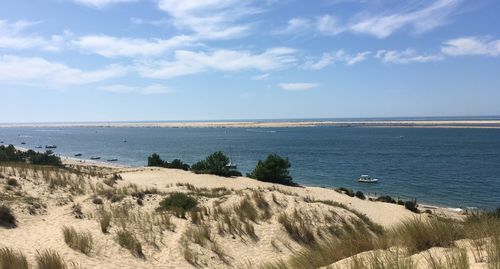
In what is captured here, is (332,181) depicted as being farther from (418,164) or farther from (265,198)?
(265,198)

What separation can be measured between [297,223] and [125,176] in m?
23.4

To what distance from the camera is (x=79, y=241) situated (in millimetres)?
11961

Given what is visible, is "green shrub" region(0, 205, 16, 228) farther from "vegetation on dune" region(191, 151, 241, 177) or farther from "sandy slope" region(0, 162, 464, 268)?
"vegetation on dune" region(191, 151, 241, 177)

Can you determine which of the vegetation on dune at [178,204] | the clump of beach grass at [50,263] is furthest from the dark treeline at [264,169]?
the clump of beach grass at [50,263]

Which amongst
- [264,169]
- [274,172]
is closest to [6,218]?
[264,169]

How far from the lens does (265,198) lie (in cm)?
1945

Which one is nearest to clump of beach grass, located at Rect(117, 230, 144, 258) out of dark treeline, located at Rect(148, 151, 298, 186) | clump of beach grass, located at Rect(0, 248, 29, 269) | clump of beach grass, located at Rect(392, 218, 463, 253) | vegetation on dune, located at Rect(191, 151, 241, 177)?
clump of beach grass, located at Rect(0, 248, 29, 269)

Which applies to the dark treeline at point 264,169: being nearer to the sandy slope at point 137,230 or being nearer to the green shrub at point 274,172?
the green shrub at point 274,172

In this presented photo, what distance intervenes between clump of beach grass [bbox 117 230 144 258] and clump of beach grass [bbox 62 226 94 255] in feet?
2.90

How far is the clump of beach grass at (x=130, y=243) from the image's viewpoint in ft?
40.3

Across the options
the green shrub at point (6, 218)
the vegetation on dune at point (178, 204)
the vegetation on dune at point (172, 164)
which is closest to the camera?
the green shrub at point (6, 218)

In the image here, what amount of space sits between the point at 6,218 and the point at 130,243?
5.33 m

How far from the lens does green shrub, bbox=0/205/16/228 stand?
14355mm

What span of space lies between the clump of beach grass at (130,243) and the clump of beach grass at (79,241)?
0.89 m
